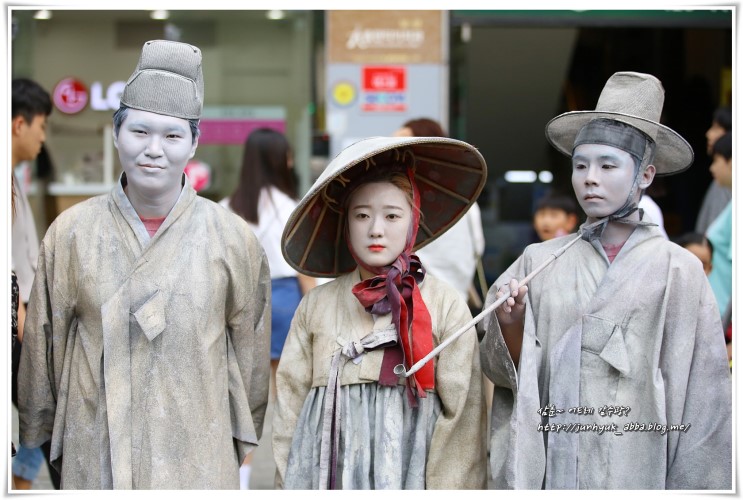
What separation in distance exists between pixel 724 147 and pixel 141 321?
327 cm

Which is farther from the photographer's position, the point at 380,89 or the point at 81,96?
the point at 81,96

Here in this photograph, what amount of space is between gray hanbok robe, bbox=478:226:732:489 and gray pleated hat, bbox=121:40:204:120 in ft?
4.08

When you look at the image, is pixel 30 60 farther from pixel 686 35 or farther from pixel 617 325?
pixel 617 325

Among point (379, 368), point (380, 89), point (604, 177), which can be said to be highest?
point (380, 89)

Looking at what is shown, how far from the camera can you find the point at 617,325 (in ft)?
11.2

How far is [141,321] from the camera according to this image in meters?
3.37

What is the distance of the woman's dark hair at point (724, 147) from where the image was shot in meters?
5.30

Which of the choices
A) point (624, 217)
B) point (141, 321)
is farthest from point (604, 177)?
point (141, 321)

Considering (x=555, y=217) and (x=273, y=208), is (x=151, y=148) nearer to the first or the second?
(x=273, y=208)

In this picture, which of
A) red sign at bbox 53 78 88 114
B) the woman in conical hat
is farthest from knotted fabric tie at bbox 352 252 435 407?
red sign at bbox 53 78 88 114

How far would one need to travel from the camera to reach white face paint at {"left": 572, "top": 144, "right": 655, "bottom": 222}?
344 cm

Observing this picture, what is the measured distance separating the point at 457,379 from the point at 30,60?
5806 millimetres

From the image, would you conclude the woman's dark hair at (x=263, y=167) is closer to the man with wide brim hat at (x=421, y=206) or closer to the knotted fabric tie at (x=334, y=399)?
the man with wide brim hat at (x=421, y=206)
